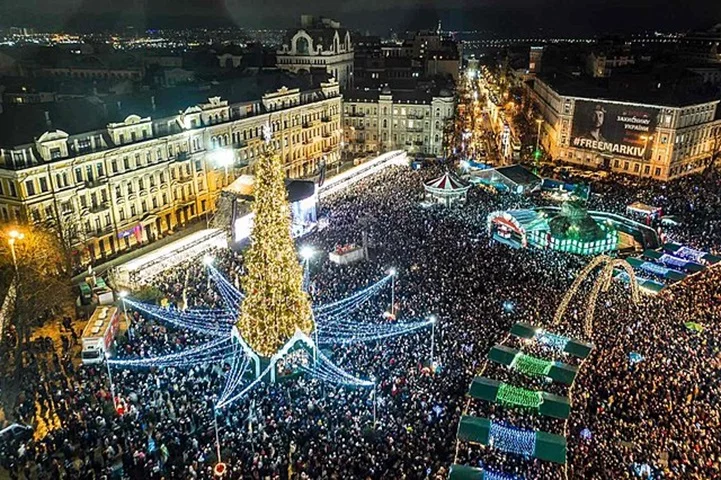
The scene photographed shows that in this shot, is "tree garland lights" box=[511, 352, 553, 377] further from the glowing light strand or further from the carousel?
the carousel

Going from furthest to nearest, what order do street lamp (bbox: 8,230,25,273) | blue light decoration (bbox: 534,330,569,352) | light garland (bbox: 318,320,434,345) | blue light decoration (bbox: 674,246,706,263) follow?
blue light decoration (bbox: 674,246,706,263), street lamp (bbox: 8,230,25,273), light garland (bbox: 318,320,434,345), blue light decoration (bbox: 534,330,569,352)

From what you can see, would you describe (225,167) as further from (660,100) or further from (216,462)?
(660,100)

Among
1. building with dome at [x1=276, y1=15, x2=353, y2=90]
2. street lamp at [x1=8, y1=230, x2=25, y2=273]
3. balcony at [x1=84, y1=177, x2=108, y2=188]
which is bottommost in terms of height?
street lamp at [x1=8, y1=230, x2=25, y2=273]

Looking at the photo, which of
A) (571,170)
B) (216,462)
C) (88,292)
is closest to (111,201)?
(88,292)

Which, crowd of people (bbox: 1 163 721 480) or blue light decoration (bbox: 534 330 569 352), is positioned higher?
blue light decoration (bbox: 534 330 569 352)

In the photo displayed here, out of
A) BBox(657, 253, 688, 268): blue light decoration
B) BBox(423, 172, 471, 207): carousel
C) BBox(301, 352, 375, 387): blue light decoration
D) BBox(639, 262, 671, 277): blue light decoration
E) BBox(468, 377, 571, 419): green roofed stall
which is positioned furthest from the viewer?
BBox(423, 172, 471, 207): carousel

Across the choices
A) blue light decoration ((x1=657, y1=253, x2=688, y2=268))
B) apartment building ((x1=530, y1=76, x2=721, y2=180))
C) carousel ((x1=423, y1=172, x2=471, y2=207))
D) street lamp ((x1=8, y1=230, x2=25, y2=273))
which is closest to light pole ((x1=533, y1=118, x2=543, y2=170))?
A: apartment building ((x1=530, y1=76, x2=721, y2=180))

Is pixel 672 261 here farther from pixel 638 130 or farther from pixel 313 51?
pixel 313 51
